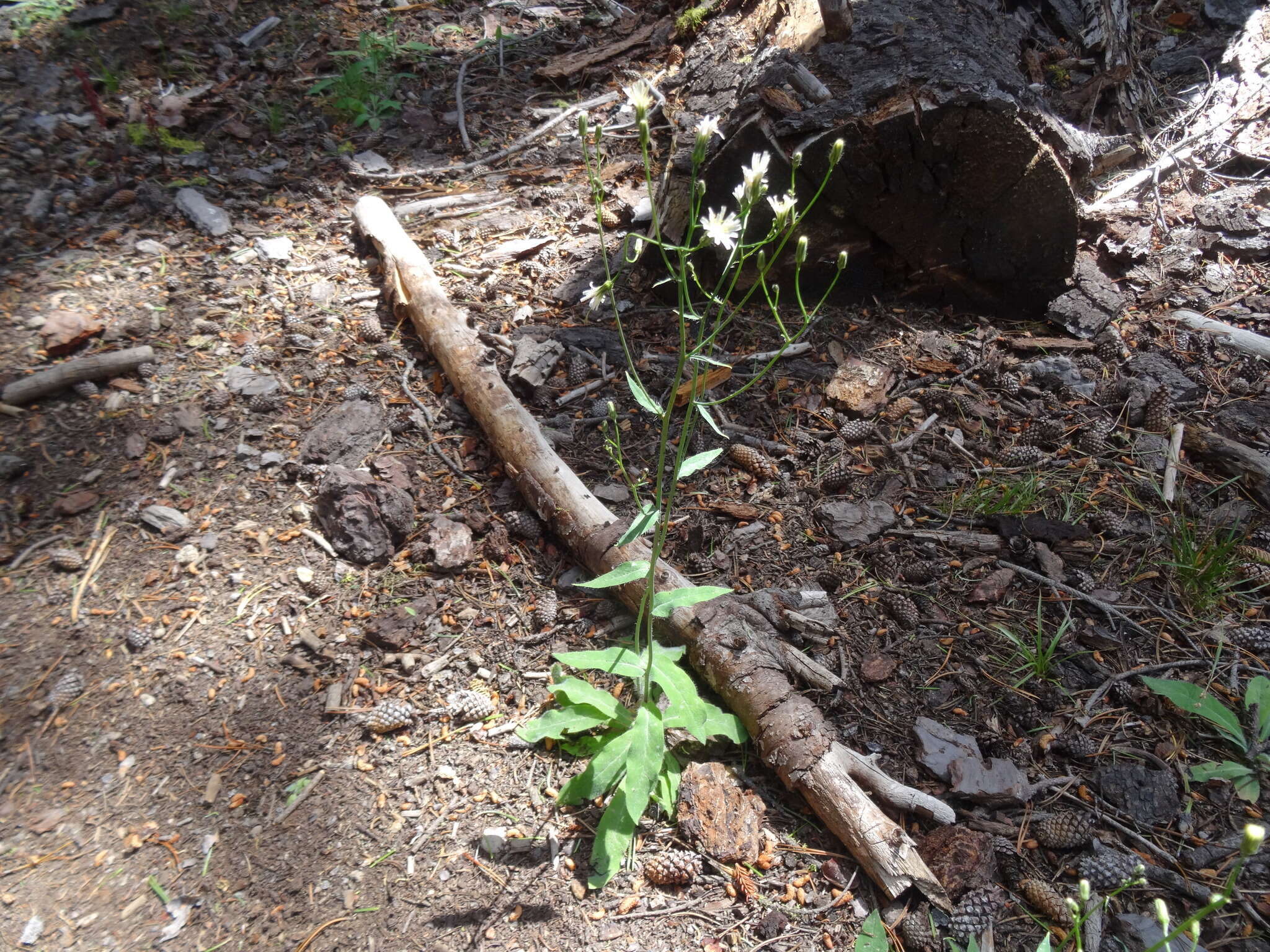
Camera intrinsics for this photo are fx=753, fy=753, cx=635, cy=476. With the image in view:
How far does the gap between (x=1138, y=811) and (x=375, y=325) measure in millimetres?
3349

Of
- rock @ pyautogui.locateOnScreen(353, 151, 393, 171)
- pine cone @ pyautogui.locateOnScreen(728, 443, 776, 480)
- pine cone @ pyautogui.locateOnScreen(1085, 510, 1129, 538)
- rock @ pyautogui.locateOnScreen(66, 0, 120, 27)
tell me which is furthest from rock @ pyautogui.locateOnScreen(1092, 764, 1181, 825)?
rock @ pyautogui.locateOnScreen(66, 0, 120, 27)

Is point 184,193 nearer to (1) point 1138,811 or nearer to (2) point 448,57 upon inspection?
(2) point 448,57

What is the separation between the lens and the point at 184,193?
3.99 m

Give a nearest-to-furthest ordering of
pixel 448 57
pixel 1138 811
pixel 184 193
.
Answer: pixel 1138 811, pixel 184 193, pixel 448 57

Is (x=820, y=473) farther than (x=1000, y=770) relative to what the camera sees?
Yes

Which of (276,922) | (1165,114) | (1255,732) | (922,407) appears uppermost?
(1165,114)

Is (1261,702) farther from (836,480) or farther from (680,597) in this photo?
(680,597)

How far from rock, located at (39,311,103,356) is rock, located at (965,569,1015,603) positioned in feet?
12.1

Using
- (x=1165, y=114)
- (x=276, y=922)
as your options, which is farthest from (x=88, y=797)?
(x=1165, y=114)

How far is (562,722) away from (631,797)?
0.28 m

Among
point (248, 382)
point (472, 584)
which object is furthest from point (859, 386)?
point (248, 382)

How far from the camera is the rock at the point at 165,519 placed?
108 inches

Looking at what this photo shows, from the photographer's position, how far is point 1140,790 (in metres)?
2.08

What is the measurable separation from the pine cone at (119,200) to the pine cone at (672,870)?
162 inches
